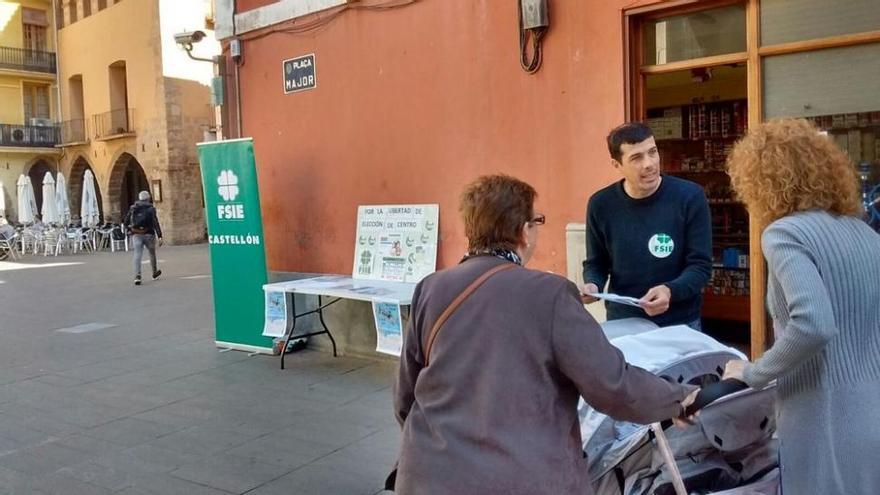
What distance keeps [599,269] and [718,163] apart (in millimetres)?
4393

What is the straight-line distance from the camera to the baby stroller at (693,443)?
Answer: 97.6 inches

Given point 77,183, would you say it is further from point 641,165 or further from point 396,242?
A: point 641,165

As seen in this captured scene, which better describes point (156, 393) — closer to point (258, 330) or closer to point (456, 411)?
point (258, 330)

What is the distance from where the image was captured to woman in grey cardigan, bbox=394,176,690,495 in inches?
79.0

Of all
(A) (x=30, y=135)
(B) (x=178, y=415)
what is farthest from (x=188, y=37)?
(A) (x=30, y=135)

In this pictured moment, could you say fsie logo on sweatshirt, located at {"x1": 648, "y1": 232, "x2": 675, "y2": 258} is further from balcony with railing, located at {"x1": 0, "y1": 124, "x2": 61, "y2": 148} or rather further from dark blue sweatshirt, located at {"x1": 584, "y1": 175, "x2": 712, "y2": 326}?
balcony with railing, located at {"x1": 0, "y1": 124, "x2": 61, "y2": 148}

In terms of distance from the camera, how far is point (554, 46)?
6031 mm

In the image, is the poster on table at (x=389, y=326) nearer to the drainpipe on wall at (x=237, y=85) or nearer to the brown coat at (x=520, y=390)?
the drainpipe on wall at (x=237, y=85)

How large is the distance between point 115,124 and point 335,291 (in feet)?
89.4

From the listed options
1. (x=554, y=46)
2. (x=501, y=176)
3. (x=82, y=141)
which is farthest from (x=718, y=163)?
(x=82, y=141)

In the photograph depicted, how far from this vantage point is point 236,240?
7.97 meters

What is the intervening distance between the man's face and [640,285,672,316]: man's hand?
507 millimetres

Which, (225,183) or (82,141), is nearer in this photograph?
(225,183)

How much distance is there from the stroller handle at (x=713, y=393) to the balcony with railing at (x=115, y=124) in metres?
30.5
